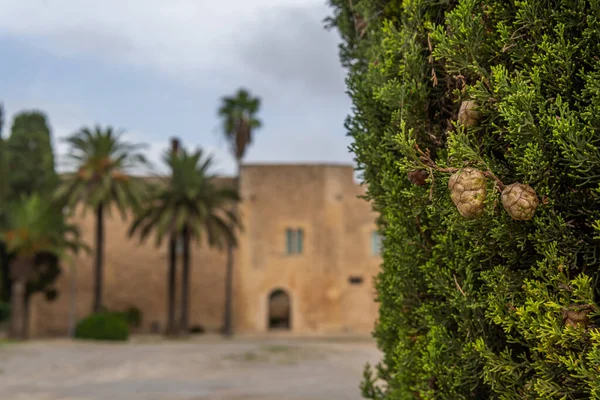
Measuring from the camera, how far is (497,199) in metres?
3.31

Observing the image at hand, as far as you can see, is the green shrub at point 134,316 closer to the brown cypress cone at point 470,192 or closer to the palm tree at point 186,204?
the palm tree at point 186,204

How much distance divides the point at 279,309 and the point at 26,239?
1368cm

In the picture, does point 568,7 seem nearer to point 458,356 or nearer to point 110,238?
point 458,356

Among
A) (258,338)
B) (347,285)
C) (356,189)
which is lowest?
(258,338)

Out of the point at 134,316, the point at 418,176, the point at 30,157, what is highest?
the point at 30,157

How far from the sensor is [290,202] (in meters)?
33.8

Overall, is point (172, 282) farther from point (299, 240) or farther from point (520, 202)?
point (520, 202)

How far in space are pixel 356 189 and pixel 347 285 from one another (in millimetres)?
4967

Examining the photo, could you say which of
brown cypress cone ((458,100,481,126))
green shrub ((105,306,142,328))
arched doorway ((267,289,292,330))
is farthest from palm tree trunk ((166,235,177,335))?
brown cypress cone ((458,100,481,126))

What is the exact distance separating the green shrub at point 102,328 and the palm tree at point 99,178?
2.42 ft

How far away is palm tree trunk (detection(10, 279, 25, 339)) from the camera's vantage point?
27609 mm

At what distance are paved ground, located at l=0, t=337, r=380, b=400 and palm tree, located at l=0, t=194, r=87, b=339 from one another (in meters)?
4.93

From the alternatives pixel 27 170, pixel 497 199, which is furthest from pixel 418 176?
pixel 27 170

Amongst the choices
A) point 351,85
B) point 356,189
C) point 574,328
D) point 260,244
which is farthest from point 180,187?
point 574,328
